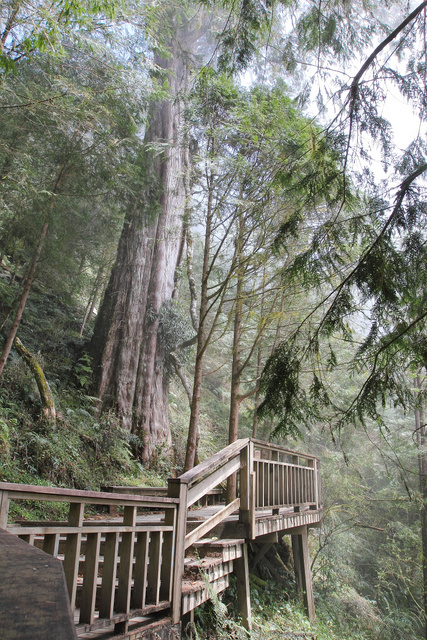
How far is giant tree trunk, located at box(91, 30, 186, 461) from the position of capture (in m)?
9.57

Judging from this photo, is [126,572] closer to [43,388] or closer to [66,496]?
[66,496]

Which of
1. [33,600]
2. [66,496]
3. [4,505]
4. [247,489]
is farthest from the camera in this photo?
[247,489]

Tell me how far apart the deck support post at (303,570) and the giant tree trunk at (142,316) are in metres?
3.48

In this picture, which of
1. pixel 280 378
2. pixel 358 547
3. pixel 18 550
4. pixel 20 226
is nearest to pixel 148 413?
pixel 20 226

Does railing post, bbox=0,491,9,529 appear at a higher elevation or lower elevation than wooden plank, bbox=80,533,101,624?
higher

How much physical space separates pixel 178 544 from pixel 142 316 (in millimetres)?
7460

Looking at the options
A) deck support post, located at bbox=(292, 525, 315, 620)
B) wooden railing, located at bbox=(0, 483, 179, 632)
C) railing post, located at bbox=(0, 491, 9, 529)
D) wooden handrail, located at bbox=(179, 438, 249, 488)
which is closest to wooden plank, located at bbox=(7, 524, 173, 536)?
wooden railing, located at bbox=(0, 483, 179, 632)

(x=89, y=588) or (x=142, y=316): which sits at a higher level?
(x=142, y=316)

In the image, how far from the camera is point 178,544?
3.53m

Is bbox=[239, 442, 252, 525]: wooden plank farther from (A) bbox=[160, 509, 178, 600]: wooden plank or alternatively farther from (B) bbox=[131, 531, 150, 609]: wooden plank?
(B) bbox=[131, 531, 150, 609]: wooden plank

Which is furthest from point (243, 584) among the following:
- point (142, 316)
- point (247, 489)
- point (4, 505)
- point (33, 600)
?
point (142, 316)

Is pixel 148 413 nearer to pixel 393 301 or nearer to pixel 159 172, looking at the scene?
pixel 159 172

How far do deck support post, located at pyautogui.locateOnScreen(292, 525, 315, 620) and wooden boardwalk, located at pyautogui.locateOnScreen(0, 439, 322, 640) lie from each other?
8.56 ft

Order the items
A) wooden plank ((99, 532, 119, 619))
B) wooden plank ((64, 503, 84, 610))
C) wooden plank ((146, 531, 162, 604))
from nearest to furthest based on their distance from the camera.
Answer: wooden plank ((64, 503, 84, 610)) < wooden plank ((99, 532, 119, 619)) < wooden plank ((146, 531, 162, 604))
